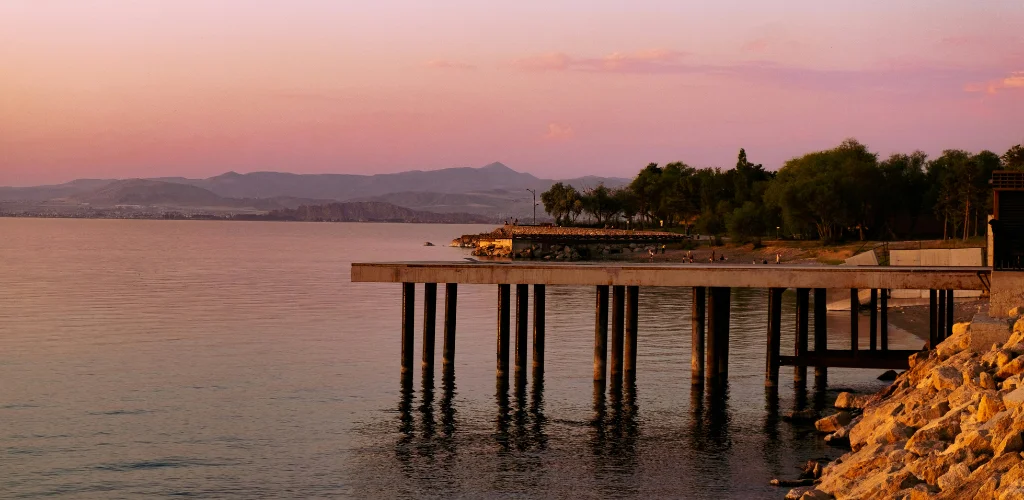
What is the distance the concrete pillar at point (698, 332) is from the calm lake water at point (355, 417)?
2.83 feet

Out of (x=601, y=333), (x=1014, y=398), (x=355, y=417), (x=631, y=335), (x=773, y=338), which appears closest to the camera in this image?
(x=1014, y=398)

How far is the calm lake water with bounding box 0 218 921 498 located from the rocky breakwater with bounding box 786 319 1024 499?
2636 mm

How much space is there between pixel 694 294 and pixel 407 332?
364 inches

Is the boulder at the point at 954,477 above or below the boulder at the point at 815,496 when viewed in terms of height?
above

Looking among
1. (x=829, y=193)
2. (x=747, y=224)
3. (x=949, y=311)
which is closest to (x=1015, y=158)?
(x=829, y=193)

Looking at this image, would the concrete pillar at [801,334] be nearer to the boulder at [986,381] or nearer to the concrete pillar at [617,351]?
the concrete pillar at [617,351]

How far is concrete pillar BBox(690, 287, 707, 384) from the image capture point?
3622 cm

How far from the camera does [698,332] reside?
36.7 meters

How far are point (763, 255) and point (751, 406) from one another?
84.4m

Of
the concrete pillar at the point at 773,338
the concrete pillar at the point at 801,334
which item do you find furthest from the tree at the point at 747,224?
the concrete pillar at the point at 773,338

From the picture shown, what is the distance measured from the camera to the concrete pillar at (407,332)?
3738 centimetres

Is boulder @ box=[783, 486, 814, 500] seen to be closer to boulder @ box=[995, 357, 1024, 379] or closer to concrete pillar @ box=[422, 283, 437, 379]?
boulder @ box=[995, 357, 1024, 379]

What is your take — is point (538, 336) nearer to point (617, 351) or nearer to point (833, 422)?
point (617, 351)

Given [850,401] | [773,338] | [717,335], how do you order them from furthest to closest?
[717,335] → [773,338] → [850,401]
